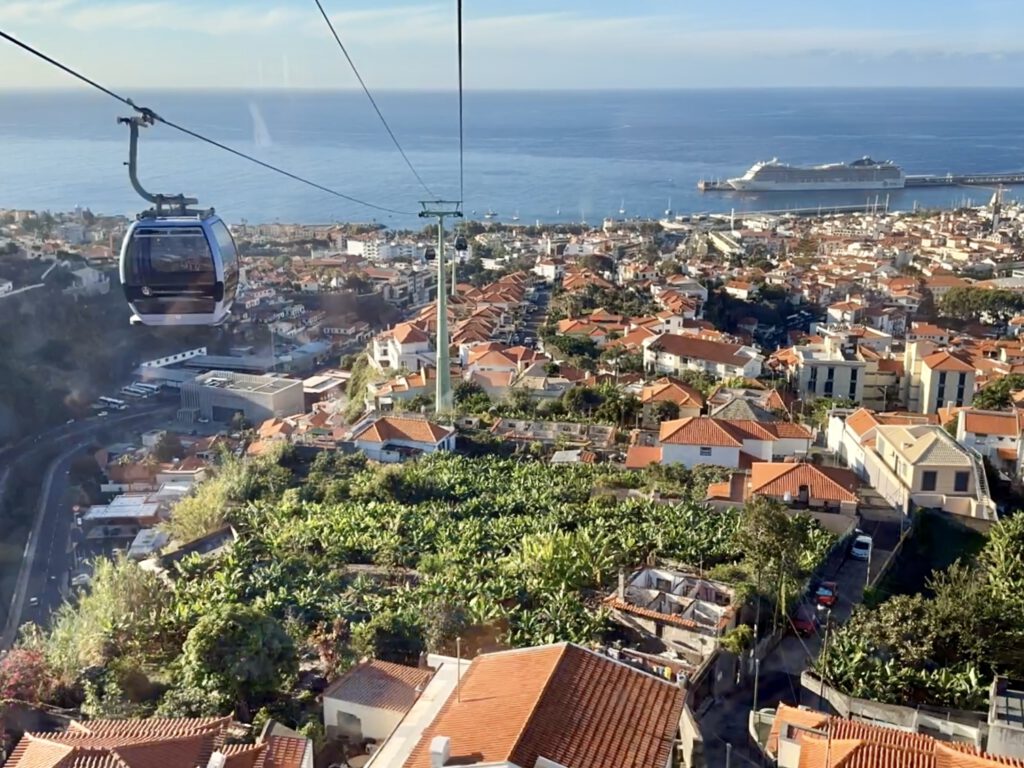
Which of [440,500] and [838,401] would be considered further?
[838,401]

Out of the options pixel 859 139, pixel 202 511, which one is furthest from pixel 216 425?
pixel 859 139

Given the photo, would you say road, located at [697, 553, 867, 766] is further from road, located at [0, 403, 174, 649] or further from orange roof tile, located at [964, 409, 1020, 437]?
road, located at [0, 403, 174, 649]

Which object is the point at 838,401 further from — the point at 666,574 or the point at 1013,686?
the point at 1013,686

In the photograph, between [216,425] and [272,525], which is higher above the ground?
[272,525]

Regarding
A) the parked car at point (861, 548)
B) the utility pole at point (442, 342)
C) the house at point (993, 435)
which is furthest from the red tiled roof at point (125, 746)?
the house at point (993, 435)

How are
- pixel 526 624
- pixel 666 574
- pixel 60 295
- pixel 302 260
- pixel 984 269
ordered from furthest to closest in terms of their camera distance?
pixel 302 260, pixel 984 269, pixel 60 295, pixel 666 574, pixel 526 624

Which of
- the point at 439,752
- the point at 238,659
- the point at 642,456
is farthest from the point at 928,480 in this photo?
the point at 439,752

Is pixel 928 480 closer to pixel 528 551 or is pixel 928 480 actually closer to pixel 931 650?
pixel 931 650
